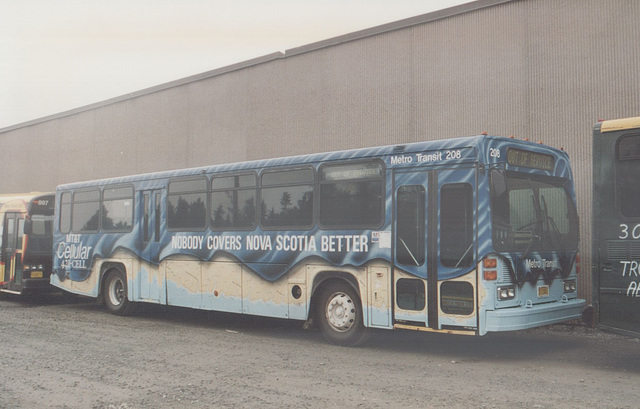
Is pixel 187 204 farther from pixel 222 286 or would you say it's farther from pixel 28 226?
pixel 28 226

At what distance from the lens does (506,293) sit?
8609 mm

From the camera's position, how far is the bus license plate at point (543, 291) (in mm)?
9104

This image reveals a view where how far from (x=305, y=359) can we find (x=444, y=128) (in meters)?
8.09

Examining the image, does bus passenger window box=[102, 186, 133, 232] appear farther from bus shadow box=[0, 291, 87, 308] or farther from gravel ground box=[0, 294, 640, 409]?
Result: bus shadow box=[0, 291, 87, 308]

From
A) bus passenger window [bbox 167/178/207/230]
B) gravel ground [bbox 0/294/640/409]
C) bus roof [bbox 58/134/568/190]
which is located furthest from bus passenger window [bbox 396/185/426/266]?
bus passenger window [bbox 167/178/207/230]

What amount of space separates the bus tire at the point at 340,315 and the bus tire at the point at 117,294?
18.3ft

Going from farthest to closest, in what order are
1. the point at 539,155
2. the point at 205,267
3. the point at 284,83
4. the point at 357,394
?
the point at 284,83, the point at 205,267, the point at 539,155, the point at 357,394

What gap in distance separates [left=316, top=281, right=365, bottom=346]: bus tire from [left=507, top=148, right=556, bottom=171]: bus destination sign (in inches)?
121

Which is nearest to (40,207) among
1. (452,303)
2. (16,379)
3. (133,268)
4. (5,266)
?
(5,266)

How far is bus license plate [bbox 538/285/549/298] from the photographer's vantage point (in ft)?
29.9

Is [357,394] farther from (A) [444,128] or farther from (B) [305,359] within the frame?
(A) [444,128]

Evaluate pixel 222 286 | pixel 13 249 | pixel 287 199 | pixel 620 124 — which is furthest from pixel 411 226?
pixel 13 249

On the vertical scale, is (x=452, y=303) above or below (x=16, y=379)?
above

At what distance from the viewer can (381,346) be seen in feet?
33.6
